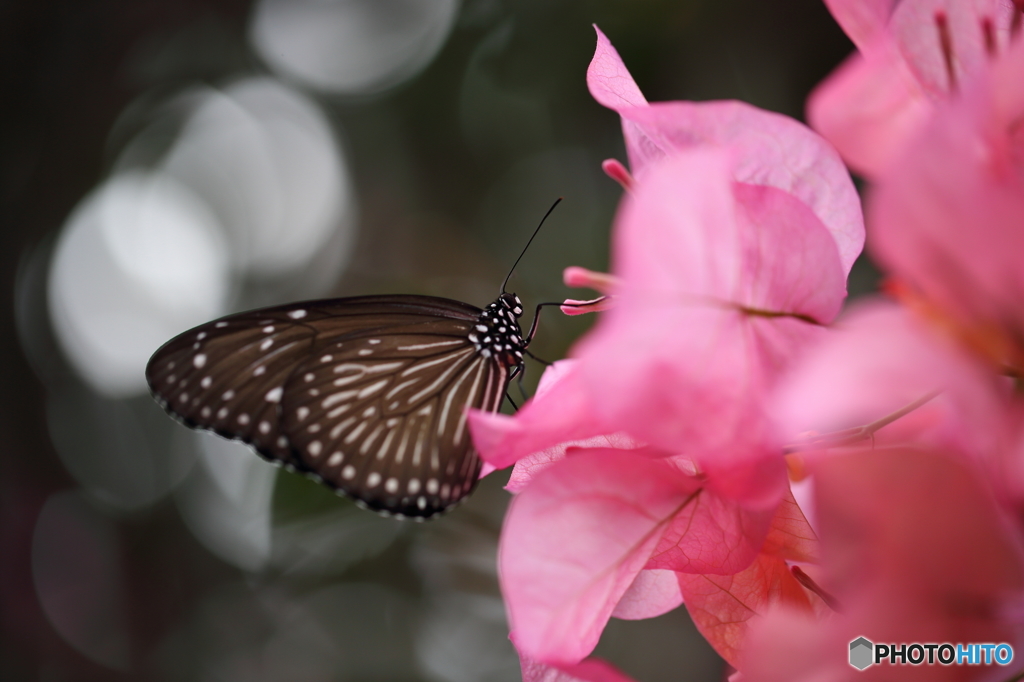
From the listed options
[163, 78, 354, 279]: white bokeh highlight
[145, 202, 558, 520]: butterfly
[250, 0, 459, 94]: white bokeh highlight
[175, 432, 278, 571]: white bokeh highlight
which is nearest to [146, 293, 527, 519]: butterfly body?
[145, 202, 558, 520]: butterfly

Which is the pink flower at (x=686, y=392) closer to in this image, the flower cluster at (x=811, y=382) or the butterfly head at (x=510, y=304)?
the flower cluster at (x=811, y=382)

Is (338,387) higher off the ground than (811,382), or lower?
lower

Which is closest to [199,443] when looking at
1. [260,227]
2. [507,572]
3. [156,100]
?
[260,227]

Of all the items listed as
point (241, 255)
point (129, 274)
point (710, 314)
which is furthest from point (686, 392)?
point (129, 274)

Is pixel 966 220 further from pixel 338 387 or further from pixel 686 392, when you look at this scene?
pixel 338 387

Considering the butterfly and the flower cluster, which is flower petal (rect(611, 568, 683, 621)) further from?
the butterfly

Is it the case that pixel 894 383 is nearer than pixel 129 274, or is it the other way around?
pixel 894 383
